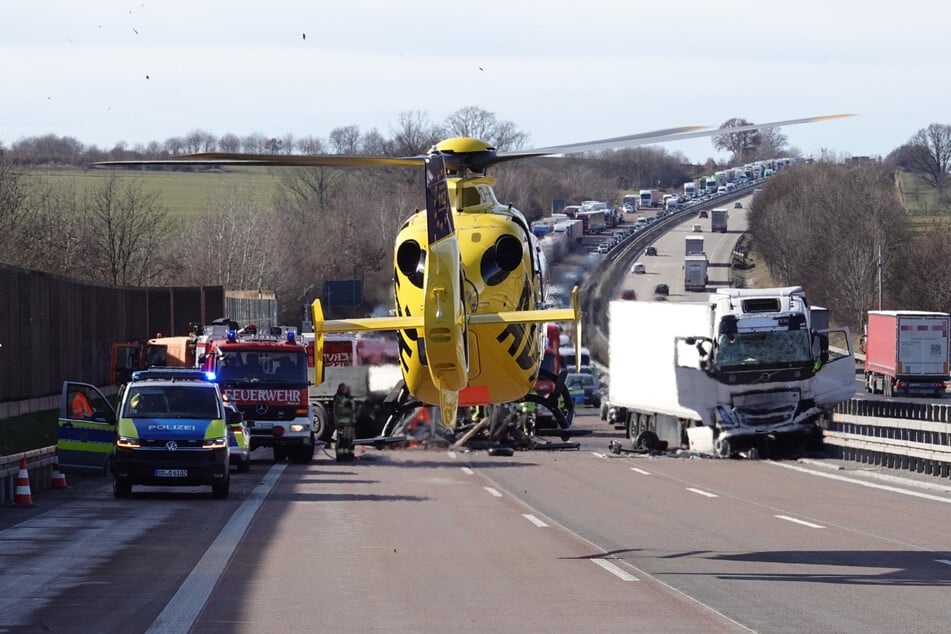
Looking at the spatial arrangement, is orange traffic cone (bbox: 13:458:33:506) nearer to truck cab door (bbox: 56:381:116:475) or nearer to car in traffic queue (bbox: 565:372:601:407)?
truck cab door (bbox: 56:381:116:475)

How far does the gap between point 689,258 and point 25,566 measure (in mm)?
61122

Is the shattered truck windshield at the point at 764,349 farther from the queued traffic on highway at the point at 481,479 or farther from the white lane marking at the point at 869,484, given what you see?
the white lane marking at the point at 869,484

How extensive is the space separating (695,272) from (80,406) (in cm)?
5141

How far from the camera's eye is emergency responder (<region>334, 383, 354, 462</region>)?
1375 inches

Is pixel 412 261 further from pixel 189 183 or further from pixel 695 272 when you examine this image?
pixel 189 183

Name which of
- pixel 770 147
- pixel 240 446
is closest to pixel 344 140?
pixel 240 446

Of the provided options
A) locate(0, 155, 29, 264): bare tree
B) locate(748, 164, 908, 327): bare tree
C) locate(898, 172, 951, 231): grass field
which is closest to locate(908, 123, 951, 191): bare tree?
locate(898, 172, 951, 231): grass field

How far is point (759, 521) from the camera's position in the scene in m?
21.6

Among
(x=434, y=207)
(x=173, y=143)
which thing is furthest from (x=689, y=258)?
(x=434, y=207)

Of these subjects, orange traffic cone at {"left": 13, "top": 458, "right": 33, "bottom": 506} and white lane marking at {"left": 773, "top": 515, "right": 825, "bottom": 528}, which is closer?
white lane marking at {"left": 773, "top": 515, "right": 825, "bottom": 528}

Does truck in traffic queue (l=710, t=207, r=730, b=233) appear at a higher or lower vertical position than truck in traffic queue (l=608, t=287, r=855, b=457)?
higher

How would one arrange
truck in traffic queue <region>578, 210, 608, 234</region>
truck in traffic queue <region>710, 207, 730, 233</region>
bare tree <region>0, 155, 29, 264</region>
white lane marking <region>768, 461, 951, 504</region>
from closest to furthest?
white lane marking <region>768, 461, 951, 504</region>
truck in traffic queue <region>578, 210, 608, 234</region>
bare tree <region>0, 155, 29, 264</region>
truck in traffic queue <region>710, 207, 730, 233</region>

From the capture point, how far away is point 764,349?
118 ft

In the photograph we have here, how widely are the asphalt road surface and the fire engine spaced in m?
4.04
